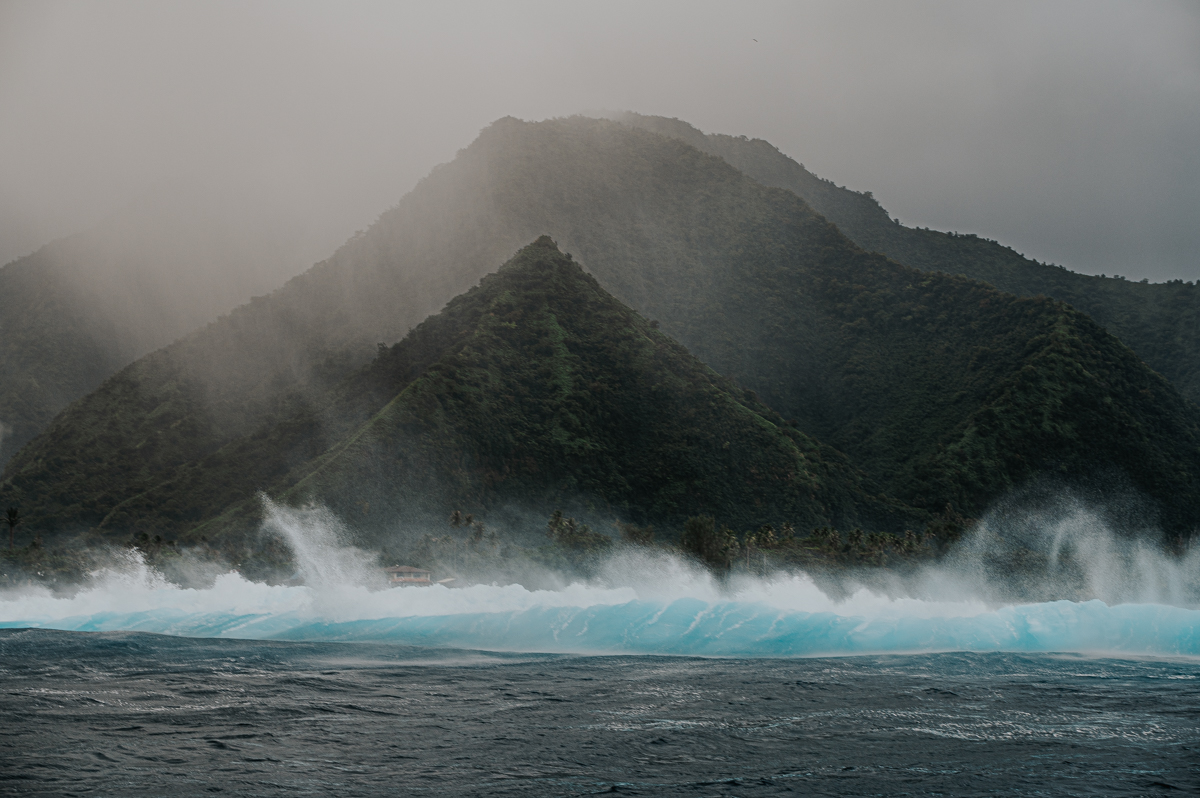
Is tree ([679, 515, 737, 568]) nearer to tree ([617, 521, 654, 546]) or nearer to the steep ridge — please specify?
tree ([617, 521, 654, 546])

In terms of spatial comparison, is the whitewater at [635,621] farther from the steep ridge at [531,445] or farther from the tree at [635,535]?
the steep ridge at [531,445]

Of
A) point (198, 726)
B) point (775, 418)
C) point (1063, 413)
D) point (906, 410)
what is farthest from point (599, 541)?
point (198, 726)

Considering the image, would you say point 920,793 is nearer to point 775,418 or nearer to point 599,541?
point 599,541

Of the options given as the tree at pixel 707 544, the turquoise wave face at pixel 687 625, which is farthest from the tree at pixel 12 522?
the turquoise wave face at pixel 687 625

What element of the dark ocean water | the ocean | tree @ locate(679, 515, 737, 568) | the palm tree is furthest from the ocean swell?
the palm tree

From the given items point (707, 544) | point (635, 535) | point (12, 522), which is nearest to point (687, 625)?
point (707, 544)

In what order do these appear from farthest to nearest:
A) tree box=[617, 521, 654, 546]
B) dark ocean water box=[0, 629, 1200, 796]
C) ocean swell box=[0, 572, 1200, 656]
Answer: tree box=[617, 521, 654, 546] < ocean swell box=[0, 572, 1200, 656] < dark ocean water box=[0, 629, 1200, 796]
